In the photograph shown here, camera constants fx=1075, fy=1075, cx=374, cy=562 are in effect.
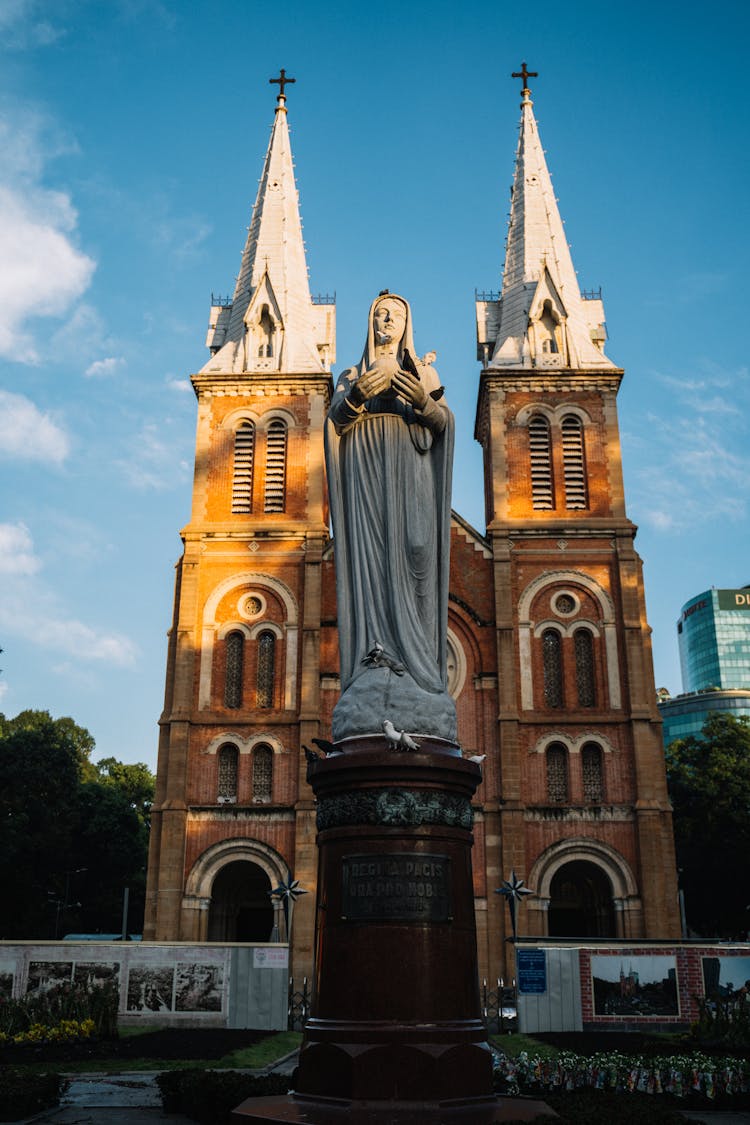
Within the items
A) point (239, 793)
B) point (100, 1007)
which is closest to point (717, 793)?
point (239, 793)

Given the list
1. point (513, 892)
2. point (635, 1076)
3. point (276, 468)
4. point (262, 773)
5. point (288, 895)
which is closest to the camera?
point (635, 1076)

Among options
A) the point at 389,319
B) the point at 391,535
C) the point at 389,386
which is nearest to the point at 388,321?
the point at 389,319

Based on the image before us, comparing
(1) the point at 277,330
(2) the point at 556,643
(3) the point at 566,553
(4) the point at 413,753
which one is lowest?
(4) the point at 413,753

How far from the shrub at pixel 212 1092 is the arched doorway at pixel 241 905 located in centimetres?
2238

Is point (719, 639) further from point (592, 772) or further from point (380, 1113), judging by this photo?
point (380, 1113)

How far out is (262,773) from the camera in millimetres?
31422

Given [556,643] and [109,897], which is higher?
[556,643]

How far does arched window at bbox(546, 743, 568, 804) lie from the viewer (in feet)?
101

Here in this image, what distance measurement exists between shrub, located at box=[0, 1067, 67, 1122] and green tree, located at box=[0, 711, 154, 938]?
2619 centimetres

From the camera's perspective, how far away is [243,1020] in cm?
1995

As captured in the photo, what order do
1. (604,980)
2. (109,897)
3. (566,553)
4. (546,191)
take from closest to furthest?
1. (604,980)
2. (566,553)
3. (546,191)
4. (109,897)

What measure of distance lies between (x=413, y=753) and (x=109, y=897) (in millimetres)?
44063

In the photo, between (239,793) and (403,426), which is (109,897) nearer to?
(239,793)

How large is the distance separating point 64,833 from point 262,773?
11.7m
